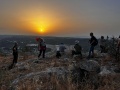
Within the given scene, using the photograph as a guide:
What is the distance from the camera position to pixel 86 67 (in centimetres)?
1072

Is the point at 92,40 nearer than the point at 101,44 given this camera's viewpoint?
Yes

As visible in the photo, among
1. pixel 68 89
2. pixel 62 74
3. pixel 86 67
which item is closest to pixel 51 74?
pixel 62 74

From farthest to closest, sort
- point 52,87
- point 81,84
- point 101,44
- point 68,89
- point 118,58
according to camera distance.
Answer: point 101,44
point 118,58
point 81,84
point 52,87
point 68,89

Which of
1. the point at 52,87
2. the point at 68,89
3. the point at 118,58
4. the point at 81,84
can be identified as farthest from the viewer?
the point at 118,58

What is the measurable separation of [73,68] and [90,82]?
129cm

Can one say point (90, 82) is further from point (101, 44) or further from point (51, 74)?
point (101, 44)

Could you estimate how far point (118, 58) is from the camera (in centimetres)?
1739

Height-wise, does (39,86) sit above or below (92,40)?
below

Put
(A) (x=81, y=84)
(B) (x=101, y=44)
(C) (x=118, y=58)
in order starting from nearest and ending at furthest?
(A) (x=81, y=84) < (C) (x=118, y=58) < (B) (x=101, y=44)

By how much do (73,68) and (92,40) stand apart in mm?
7901

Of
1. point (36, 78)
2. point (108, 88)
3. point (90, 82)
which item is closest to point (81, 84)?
point (90, 82)

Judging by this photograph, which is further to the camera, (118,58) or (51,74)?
(118,58)

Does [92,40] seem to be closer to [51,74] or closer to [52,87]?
[51,74]

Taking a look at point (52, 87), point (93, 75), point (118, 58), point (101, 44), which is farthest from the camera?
point (101, 44)
